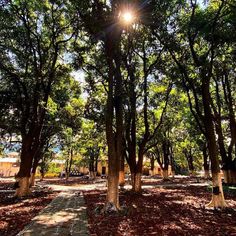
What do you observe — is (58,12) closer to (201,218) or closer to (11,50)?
(11,50)

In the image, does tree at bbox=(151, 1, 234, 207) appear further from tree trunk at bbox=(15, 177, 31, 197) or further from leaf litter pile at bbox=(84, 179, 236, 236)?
tree trunk at bbox=(15, 177, 31, 197)

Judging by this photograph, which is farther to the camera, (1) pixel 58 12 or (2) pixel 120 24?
(1) pixel 58 12

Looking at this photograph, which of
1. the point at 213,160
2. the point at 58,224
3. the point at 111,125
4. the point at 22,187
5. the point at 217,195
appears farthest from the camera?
the point at 22,187

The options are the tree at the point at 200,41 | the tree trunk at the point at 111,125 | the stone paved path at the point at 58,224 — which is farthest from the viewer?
the tree at the point at 200,41

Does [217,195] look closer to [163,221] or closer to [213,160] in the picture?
[213,160]

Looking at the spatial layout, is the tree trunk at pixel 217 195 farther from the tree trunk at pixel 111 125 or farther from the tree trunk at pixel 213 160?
the tree trunk at pixel 111 125

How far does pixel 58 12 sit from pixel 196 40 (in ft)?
27.1

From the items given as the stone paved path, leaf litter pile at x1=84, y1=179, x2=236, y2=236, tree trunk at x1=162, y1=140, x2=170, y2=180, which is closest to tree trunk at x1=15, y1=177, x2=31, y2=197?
the stone paved path

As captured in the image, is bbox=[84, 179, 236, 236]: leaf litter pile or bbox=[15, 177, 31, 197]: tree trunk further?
bbox=[15, 177, 31, 197]: tree trunk

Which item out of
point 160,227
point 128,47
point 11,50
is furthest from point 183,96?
point 160,227

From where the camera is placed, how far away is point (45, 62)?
60.7 feet

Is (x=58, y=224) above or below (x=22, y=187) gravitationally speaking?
below

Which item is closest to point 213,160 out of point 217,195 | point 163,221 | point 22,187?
point 217,195

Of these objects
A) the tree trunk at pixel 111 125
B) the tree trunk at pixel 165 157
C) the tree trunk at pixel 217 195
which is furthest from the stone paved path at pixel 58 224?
the tree trunk at pixel 165 157
